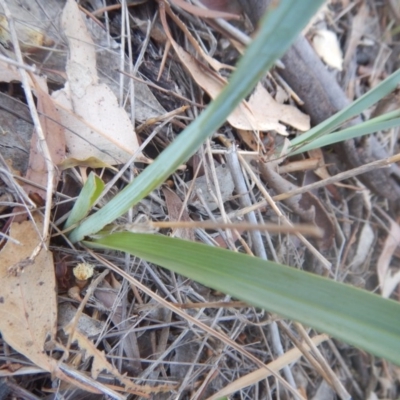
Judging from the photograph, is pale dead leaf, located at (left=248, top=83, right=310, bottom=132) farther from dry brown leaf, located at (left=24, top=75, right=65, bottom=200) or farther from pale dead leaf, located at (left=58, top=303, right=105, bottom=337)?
pale dead leaf, located at (left=58, top=303, right=105, bottom=337)

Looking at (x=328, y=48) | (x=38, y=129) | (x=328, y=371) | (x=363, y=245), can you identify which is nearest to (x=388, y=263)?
(x=363, y=245)

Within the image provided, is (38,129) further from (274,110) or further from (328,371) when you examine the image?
(328,371)

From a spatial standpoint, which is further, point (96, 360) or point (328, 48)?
point (328, 48)

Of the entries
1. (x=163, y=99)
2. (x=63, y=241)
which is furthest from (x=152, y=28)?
(x=63, y=241)

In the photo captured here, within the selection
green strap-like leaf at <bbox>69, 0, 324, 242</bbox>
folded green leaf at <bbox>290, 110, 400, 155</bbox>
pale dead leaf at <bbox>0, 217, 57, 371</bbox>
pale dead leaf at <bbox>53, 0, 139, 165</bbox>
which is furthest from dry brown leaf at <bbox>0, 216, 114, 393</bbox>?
folded green leaf at <bbox>290, 110, 400, 155</bbox>

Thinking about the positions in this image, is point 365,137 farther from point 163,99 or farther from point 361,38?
point 163,99

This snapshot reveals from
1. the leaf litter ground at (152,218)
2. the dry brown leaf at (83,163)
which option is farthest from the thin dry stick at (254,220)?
the dry brown leaf at (83,163)
